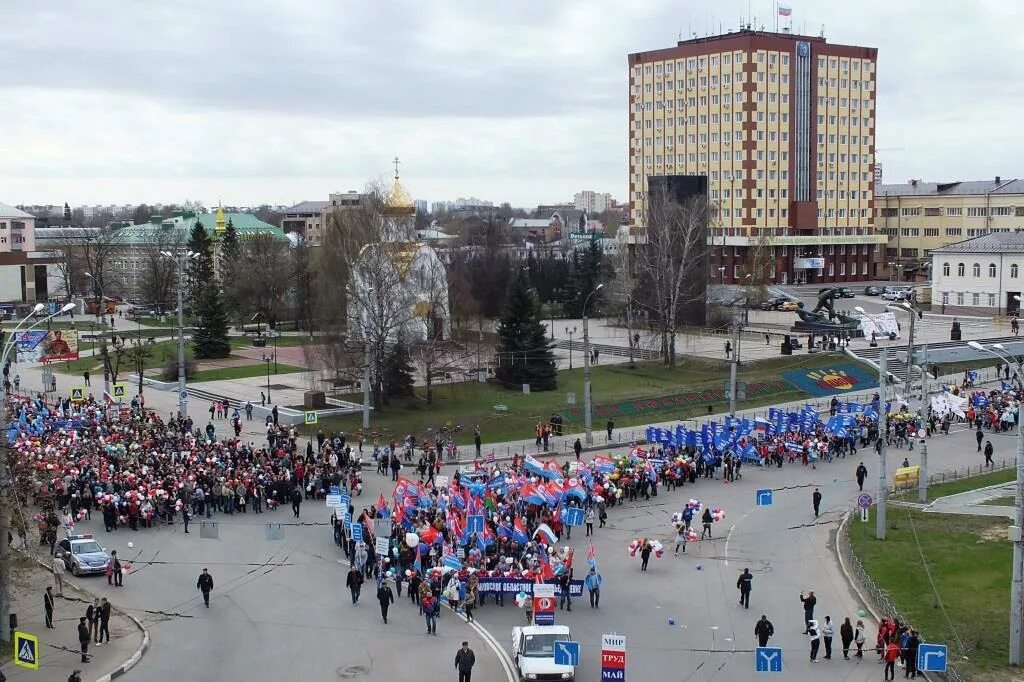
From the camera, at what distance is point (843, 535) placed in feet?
111

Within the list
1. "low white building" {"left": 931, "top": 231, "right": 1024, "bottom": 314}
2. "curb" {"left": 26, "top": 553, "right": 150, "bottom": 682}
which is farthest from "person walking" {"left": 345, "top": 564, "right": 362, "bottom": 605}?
"low white building" {"left": 931, "top": 231, "right": 1024, "bottom": 314}

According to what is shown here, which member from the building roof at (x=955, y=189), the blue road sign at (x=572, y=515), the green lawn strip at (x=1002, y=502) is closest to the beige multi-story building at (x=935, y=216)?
the building roof at (x=955, y=189)

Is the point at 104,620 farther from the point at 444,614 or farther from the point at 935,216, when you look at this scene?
the point at 935,216

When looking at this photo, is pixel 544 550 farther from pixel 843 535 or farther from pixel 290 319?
pixel 290 319

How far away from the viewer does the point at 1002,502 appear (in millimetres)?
37781

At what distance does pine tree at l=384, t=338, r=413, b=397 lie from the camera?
5319 centimetres

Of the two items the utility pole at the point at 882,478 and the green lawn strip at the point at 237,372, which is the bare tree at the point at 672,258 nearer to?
the green lawn strip at the point at 237,372

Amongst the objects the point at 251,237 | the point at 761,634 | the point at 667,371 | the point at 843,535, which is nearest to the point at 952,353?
the point at 667,371

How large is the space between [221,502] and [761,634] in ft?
63.2

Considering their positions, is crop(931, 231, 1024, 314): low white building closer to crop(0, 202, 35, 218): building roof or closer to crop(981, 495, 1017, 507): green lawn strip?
crop(981, 495, 1017, 507): green lawn strip

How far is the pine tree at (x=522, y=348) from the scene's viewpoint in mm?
60000

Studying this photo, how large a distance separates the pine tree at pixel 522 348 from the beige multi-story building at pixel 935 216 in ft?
226

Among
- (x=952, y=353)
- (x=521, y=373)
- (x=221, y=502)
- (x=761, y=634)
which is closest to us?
(x=761, y=634)

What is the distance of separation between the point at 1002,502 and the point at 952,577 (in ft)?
31.2
